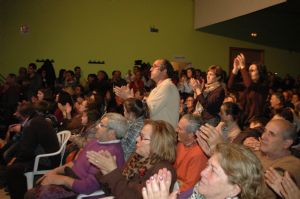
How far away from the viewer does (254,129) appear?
9.57ft

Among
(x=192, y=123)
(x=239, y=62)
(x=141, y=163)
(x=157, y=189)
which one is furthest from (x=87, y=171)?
(x=239, y=62)

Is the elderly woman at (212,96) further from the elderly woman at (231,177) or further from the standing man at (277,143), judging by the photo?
the elderly woman at (231,177)

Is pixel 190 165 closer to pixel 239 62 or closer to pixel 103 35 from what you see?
pixel 239 62

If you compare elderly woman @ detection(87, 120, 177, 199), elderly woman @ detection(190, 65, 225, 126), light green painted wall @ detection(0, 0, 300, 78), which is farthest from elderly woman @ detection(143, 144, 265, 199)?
light green painted wall @ detection(0, 0, 300, 78)

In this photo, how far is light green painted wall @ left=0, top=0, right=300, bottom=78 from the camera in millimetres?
8414

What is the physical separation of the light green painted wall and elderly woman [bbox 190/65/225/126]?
216 inches

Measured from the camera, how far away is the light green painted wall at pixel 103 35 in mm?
8414

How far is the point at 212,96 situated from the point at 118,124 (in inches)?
53.9

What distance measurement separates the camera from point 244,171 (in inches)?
58.6

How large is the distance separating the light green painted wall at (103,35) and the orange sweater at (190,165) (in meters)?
6.68

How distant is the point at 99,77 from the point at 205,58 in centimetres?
381

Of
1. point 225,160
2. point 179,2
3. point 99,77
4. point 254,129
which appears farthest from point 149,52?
point 225,160

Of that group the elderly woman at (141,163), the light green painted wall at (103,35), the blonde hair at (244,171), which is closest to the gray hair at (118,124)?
the elderly woman at (141,163)

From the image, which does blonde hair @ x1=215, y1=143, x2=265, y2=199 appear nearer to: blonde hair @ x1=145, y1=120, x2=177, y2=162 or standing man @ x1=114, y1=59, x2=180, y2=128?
Result: blonde hair @ x1=145, y1=120, x2=177, y2=162
